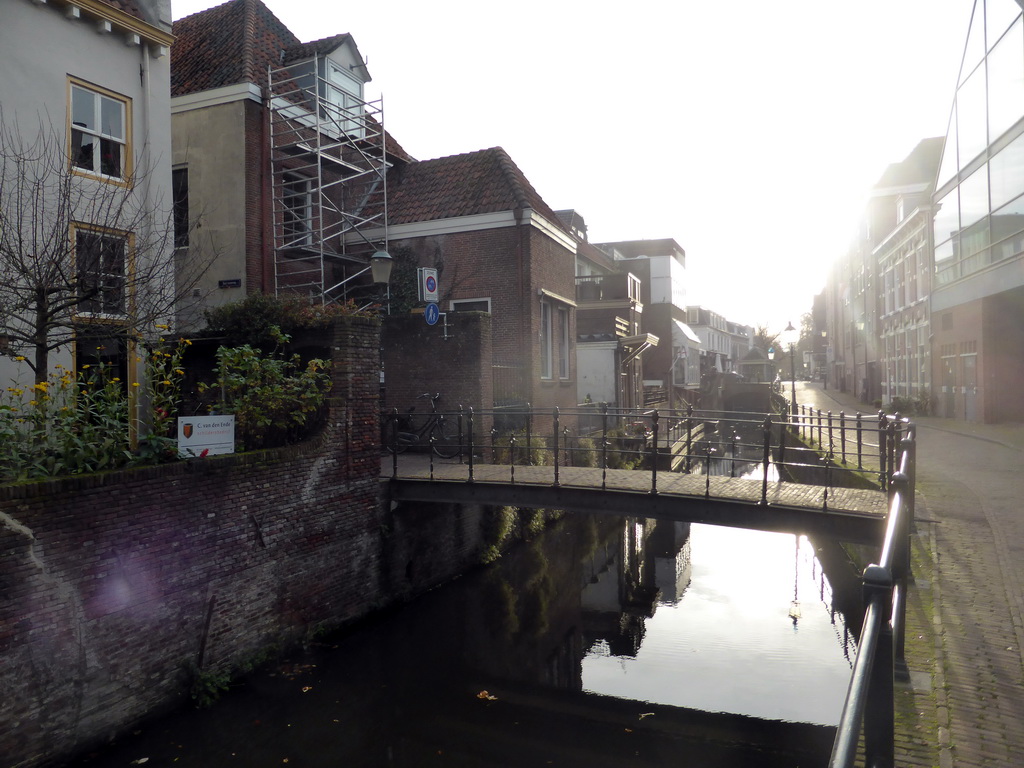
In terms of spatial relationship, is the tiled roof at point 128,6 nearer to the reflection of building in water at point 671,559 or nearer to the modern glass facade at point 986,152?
the reflection of building in water at point 671,559

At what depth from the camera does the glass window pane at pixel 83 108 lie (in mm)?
11312

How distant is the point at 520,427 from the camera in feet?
51.7

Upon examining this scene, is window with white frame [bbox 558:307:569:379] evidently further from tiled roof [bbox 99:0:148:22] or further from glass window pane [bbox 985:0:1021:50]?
glass window pane [bbox 985:0:1021:50]

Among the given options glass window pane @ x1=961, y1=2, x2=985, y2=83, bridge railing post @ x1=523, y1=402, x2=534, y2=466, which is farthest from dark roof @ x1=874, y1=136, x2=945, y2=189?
bridge railing post @ x1=523, y1=402, x2=534, y2=466

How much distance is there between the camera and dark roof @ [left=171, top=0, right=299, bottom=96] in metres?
16.6

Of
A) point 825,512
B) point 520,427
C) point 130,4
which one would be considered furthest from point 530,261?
point 825,512

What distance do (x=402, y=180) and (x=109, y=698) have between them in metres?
15.6

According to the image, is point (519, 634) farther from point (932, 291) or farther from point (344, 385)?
point (932, 291)

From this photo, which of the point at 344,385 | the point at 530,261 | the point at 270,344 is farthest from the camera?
the point at 530,261

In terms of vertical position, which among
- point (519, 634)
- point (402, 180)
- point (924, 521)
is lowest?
point (519, 634)

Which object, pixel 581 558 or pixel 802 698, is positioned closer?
pixel 802 698

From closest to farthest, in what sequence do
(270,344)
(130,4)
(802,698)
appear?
(802,698)
(270,344)
(130,4)

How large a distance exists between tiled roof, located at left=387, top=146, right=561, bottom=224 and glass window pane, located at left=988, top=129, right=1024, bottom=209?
11.1 metres

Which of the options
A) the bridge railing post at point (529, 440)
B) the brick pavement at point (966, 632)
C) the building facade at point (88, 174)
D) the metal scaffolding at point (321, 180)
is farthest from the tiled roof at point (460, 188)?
the brick pavement at point (966, 632)
